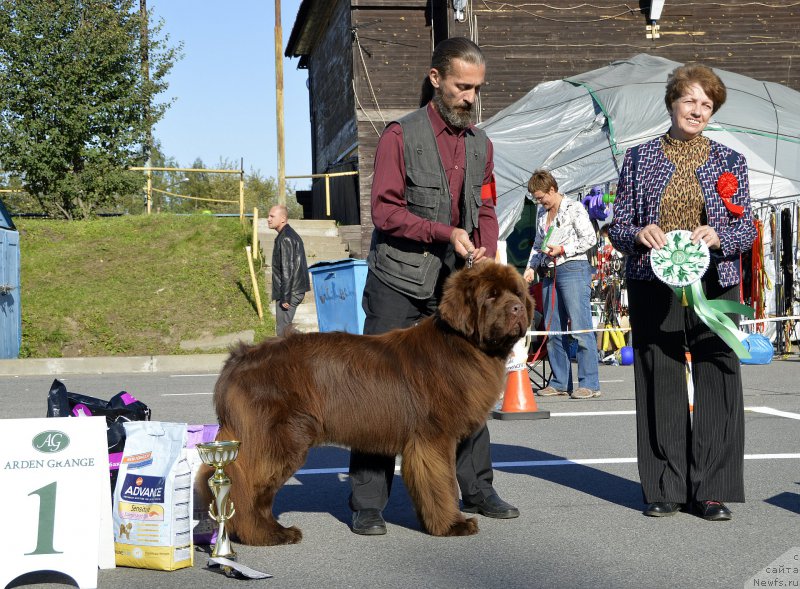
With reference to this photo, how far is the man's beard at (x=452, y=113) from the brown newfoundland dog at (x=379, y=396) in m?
0.85

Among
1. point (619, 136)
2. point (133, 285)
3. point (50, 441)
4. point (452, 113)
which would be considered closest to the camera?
point (50, 441)

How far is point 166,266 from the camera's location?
20359 millimetres

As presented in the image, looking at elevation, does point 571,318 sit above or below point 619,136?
below

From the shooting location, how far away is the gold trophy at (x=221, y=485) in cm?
402

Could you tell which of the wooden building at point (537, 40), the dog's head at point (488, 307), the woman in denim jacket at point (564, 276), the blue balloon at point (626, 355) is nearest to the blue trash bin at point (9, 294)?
the wooden building at point (537, 40)

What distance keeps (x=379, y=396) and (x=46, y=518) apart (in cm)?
150

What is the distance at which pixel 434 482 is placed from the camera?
4422mm

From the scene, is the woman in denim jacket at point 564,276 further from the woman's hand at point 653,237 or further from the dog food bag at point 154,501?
the dog food bag at point 154,501

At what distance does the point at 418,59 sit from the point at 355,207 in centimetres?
453

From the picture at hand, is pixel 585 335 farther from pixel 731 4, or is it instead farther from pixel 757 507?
pixel 731 4

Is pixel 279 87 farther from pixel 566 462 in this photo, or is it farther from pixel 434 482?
pixel 434 482

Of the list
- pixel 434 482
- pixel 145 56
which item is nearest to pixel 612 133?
pixel 434 482

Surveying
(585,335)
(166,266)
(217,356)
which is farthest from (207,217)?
(585,335)

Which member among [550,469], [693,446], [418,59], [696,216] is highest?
[418,59]
